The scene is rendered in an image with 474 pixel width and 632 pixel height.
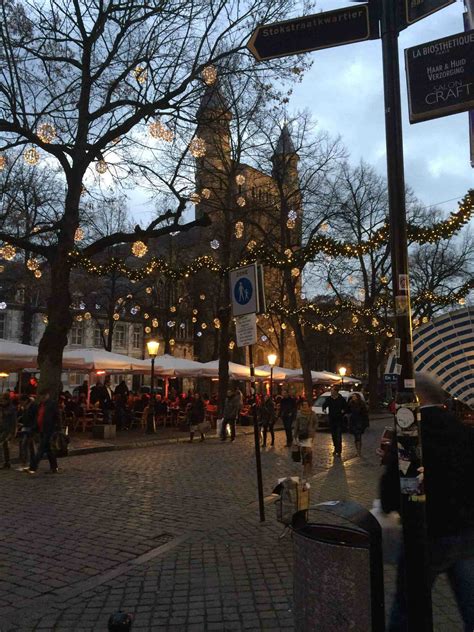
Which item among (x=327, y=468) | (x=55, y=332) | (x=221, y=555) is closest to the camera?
(x=221, y=555)

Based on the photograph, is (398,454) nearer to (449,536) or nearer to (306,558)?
(449,536)

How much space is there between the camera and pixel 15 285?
115 feet

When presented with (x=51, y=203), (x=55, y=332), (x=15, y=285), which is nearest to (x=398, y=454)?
(x=55, y=332)

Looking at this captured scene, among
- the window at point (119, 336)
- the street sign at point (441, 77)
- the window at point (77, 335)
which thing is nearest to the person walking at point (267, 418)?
the street sign at point (441, 77)

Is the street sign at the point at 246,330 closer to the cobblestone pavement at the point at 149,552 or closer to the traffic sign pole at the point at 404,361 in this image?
the cobblestone pavement at the point at 149,552

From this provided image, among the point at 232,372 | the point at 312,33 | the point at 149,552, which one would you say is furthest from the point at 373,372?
the point at 312,33

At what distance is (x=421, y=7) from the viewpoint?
396cm

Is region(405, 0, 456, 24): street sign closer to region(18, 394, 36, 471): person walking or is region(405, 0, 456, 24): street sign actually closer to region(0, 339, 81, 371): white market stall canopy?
region(18, 394, 36, 471): person walking

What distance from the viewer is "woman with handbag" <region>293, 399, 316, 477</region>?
10.9 m

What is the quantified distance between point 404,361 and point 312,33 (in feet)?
8.47

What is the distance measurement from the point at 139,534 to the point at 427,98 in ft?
18.5

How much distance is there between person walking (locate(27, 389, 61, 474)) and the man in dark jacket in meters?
Result: 9.24

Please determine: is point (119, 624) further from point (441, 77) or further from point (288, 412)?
point (288, 412)

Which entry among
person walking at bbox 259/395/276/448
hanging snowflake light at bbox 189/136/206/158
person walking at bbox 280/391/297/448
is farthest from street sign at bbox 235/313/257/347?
person walking at bbox 280/391/297/448
